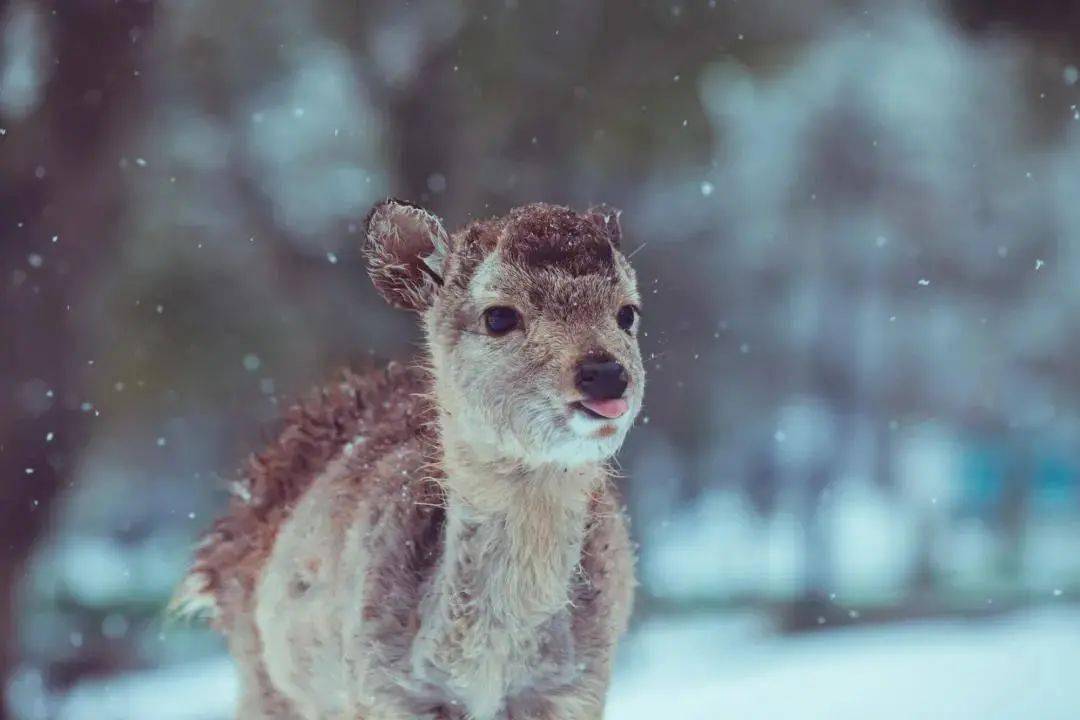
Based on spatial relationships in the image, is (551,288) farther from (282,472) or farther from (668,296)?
(668,296)

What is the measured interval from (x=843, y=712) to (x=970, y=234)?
5548 mm

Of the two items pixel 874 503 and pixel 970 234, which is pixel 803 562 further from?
pixel 970 234

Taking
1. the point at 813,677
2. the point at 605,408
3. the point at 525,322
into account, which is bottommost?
the point at 605,408

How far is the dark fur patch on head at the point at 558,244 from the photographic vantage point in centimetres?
336

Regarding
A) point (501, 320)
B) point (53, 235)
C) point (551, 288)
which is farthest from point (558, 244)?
point (53, 235)

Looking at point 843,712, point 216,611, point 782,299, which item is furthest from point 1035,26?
point 216,611

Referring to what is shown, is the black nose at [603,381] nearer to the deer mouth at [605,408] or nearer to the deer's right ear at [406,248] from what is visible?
the deer mouth at [605,408]

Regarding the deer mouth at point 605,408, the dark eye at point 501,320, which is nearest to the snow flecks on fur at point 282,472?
the dark eye at point 501,320

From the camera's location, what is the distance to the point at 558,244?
3.38 m

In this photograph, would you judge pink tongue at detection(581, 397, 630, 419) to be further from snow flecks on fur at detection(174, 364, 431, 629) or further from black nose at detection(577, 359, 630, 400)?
snow flecks on fur at detection(174, 364, 431, 629)

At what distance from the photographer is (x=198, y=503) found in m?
10.9

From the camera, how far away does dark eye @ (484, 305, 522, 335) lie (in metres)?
3.36

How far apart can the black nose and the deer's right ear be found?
0.85 metres

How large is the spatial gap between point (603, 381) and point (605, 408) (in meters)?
0.06
